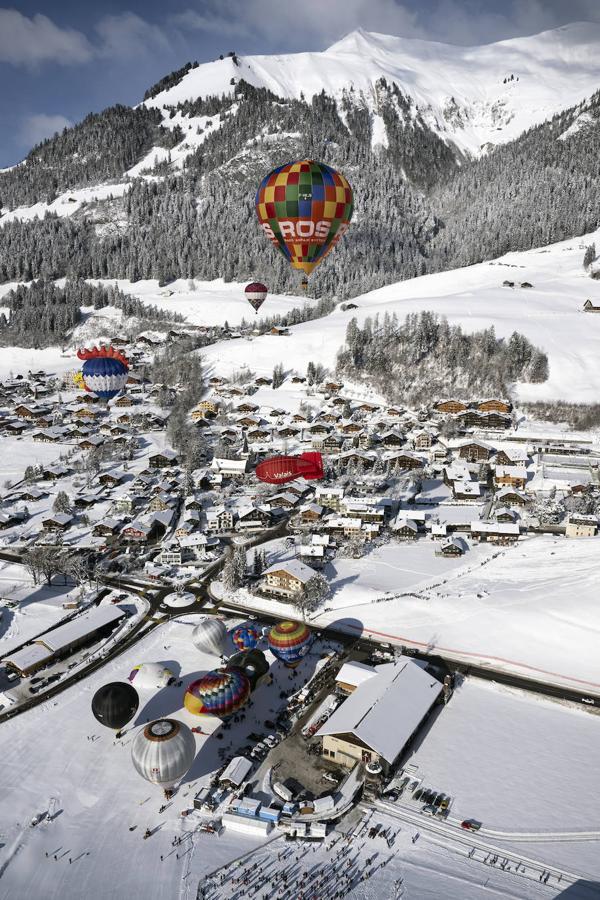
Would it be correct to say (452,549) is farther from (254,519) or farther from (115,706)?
(115,706)

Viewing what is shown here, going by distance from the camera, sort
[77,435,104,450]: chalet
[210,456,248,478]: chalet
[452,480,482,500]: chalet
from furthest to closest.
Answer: [77,435,104,450]: chalet → [210,456,248,478]: chalet → [452,480,482,500]: chalet

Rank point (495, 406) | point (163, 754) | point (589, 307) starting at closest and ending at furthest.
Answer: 1. point (163, 754)
2. point (495, 406)
3. point (589, 307)

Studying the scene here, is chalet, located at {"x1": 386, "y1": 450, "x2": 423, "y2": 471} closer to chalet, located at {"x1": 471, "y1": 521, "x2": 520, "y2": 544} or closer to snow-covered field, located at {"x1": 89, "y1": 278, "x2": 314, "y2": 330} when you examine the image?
chalet, located at {"x1": 471, "y1": 521, "x2": 520, "y2": 544}

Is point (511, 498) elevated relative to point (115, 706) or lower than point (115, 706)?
lower

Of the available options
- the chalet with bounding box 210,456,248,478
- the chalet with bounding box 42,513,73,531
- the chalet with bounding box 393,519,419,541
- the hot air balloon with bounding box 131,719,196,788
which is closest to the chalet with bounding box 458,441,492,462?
the chalet with bounding box 393,519,419,541

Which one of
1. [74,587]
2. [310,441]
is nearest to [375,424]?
[310,441]

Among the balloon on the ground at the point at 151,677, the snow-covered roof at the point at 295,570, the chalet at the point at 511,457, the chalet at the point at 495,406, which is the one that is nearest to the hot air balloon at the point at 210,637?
the balloon on the ground at the point at 151,677

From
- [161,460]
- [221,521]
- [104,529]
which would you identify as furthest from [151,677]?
[161,460]
